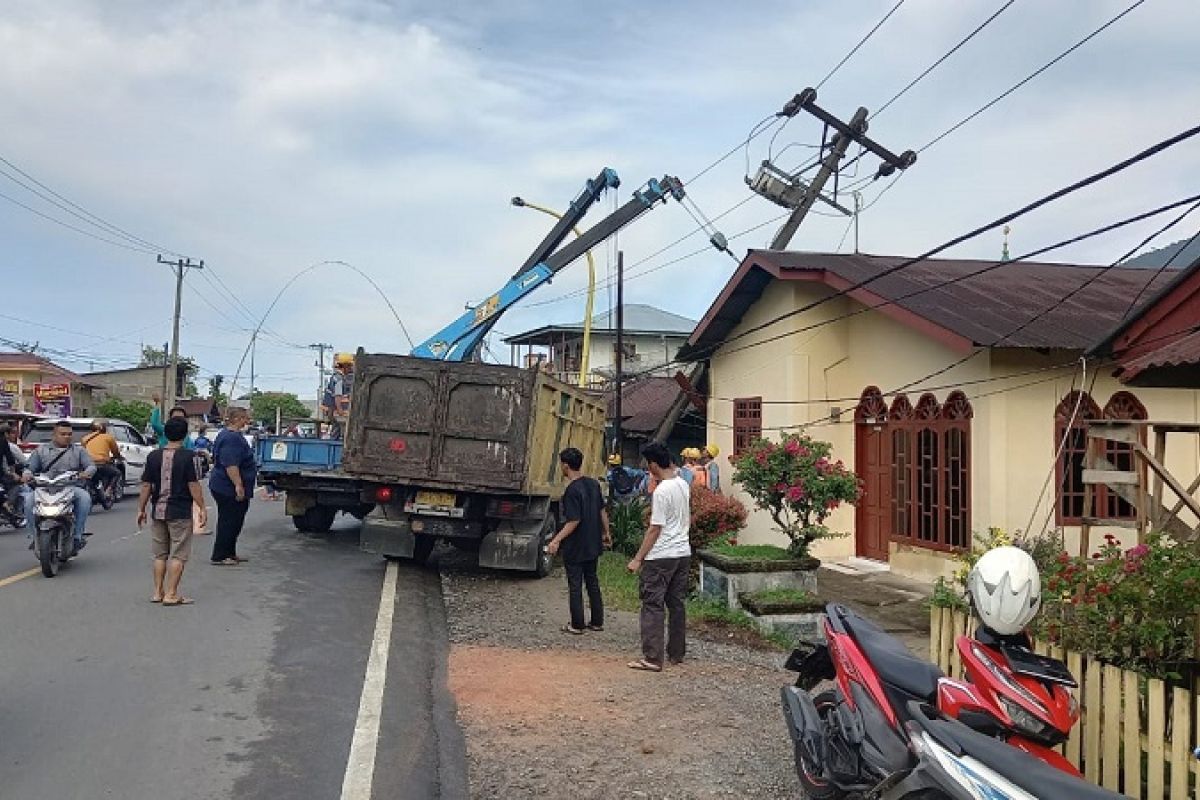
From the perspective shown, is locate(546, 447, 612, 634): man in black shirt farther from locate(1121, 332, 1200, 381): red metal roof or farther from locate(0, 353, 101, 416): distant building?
locate(0, 353, 101, 416): distant building

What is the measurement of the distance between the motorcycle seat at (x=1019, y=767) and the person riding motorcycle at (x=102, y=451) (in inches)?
593

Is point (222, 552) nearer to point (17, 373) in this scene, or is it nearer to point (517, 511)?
point (517, 511)

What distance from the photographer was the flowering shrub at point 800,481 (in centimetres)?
997

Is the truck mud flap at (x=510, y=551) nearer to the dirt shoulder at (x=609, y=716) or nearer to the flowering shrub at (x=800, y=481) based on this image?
the dirt shoulder at (x=609, y=716)

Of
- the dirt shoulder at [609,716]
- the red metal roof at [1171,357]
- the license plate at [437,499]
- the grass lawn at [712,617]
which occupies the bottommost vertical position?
the dirt shoulder at [609,716]

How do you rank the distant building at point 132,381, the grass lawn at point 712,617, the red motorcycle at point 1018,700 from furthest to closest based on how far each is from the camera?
the distant building at point 132,381 → the grass lawn at point 712,617 → the red motorcycle at point 1018,700

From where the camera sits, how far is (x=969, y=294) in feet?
43.0

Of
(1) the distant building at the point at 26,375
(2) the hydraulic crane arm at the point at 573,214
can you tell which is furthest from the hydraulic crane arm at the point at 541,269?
(1) the distant building at the point at 26,375

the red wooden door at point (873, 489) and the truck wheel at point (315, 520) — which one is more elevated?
the red wooden door at point (873, 489)

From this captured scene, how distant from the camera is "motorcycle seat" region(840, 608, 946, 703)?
4.15 meters

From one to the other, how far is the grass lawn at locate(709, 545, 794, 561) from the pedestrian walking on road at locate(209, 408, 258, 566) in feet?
17.5

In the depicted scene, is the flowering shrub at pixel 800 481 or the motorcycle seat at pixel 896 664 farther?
the flowering shrub at pixel 800 481

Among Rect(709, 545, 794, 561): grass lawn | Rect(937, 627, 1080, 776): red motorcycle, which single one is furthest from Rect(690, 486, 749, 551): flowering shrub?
Rect(937, 627, 1080, 776): red motorcycle

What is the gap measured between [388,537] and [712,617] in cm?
419
